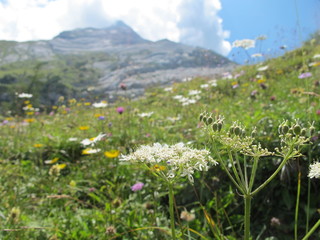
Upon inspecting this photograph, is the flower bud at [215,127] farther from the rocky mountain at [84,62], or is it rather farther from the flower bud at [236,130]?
the rocky mountain at [84,62]

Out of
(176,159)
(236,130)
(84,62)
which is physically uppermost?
(84,62)

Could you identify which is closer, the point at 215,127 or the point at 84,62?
the point at 215,127

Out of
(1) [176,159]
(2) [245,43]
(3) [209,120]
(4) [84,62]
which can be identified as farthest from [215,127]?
(4) [84,62]

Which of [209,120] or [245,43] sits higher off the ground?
[245,43]

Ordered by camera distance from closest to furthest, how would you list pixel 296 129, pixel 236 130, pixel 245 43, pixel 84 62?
pixel 296 129 < pixel 236 130 < pixel 245 43 < pixel 84 62

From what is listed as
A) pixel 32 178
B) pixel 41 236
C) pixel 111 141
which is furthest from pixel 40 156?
pixel 41 236

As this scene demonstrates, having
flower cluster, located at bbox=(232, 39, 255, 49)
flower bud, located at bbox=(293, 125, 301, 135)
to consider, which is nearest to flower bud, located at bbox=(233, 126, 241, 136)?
flower bud, located at bbox=(293, 125, 301, 135)

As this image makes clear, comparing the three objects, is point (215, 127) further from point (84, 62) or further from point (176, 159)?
point (84, 62)

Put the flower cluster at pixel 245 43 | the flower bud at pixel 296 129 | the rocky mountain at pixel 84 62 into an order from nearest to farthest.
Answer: the flower bud at pixel 296 129, the flower cluster at pixel 245 43, the rocky mountain at pixel 84 62

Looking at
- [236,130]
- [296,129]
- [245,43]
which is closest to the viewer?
[296,129]

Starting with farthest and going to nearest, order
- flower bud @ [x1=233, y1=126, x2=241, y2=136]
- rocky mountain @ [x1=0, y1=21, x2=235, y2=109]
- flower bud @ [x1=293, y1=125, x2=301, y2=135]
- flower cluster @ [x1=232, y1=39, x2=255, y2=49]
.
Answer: rocky mountain @ [x1=0, y1=21, x2=235, y2=109] → flower cluster @ [x1=232, y1=39, x2=255, y2=49] → flower bud @ [x1=233, y1=126, x2=241, y2=136] → flower bud @ [x1=293, y1=125, x2=301, y2=135]

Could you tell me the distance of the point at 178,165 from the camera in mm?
1090

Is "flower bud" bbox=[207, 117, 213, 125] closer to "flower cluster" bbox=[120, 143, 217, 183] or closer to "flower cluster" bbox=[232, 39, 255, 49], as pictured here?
"flower cluster" bbox=[120, 143, 217, 183]

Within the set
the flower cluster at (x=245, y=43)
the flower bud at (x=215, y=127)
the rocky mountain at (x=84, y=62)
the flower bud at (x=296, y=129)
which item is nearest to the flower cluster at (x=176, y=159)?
the flower bud at (x=215, y=127)
